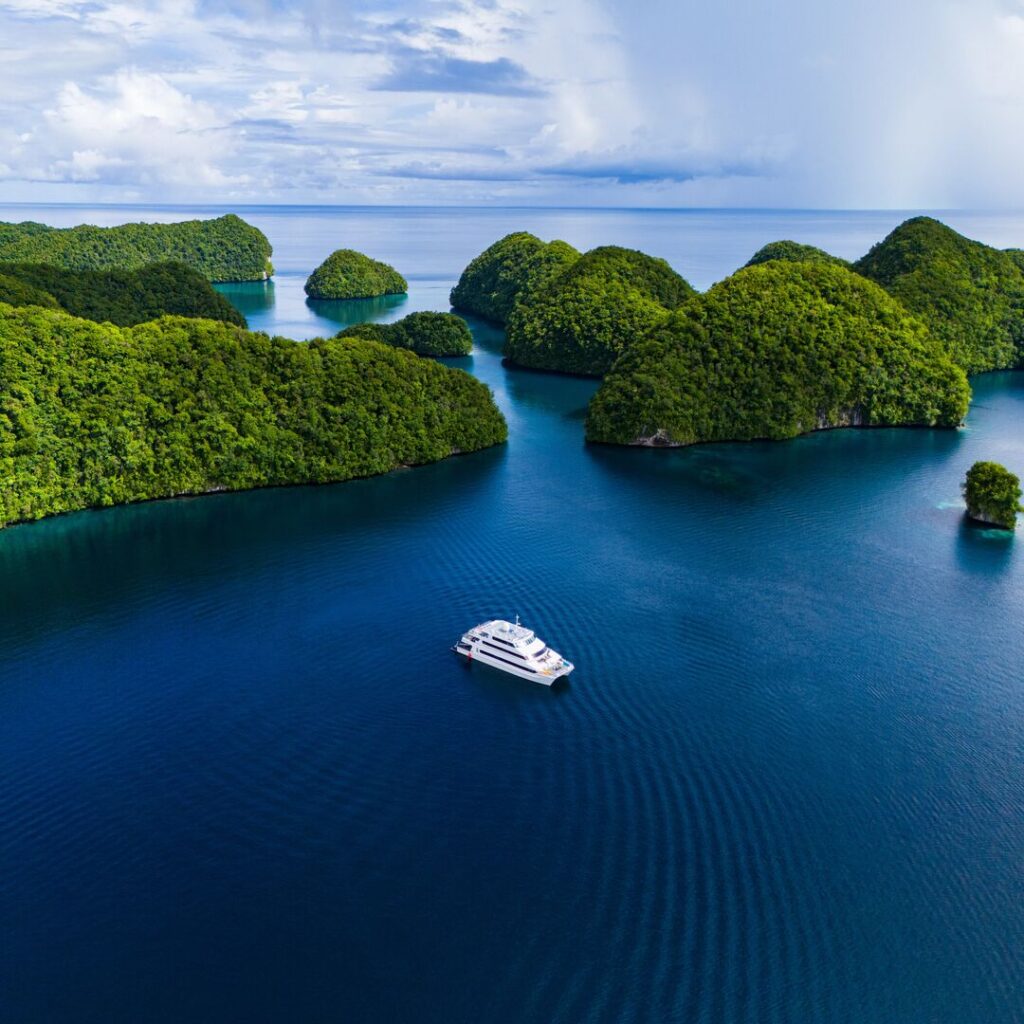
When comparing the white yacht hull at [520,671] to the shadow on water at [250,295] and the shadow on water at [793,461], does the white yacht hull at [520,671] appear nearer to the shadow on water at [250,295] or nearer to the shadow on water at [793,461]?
the shadow on water at [793,461]

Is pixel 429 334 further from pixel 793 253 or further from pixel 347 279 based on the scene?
pixel 793 253

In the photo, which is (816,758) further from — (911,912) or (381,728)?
(381,728)

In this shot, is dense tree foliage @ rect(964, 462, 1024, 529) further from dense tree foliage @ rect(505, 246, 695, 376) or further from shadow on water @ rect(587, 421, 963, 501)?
dense tree foliage @ rect(505, 246, 695, 376)

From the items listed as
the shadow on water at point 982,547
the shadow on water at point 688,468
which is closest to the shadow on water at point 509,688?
the shadow on water at point 688,468

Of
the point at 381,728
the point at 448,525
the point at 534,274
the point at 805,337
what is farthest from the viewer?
the point at 534,274

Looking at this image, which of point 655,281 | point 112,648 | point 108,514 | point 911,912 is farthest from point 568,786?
point 655,281

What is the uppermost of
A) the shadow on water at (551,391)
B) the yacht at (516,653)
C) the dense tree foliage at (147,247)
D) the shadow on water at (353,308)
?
the dense tree foliage at (147,247)

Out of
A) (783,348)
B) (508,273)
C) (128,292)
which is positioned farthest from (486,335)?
(783,348)
